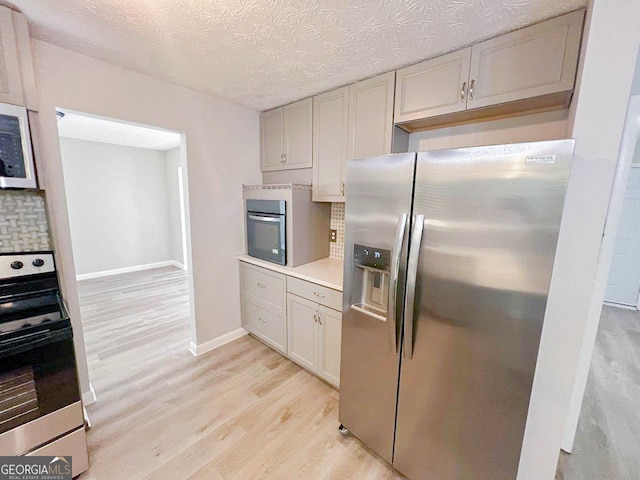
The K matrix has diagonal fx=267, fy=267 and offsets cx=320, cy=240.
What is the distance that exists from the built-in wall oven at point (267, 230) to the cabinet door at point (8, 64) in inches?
63.5

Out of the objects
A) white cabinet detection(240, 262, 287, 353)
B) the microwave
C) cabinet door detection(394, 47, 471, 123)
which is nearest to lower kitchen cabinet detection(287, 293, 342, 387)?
white cabinet detection(240, 262, 287, 353)

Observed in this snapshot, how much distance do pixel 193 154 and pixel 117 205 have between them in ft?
12.4

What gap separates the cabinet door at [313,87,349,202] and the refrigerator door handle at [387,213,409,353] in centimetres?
100

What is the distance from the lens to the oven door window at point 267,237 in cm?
242

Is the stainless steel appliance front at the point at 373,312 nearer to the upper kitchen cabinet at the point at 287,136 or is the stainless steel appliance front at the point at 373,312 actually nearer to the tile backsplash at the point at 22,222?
the upper kitchen cabinet at the point at 287,136

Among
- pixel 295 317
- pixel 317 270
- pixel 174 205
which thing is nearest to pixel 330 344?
pixel 295 317

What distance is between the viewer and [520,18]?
4.24 feet

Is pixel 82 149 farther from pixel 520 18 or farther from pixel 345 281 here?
pixel 520 18

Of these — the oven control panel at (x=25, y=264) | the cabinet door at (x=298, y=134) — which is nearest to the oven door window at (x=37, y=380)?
the oven control panel at (x=25, y=264)

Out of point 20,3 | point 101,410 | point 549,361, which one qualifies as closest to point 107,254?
point 101,410

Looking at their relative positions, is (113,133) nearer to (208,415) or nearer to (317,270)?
(317,270)

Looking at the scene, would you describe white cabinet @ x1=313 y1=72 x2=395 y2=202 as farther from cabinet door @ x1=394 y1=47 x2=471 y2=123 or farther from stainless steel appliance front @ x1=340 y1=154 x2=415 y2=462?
stainless steel appliance front @ x1=340 y1=154 x2=415 y2=462

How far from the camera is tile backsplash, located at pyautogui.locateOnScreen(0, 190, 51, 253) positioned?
1458 millimetres

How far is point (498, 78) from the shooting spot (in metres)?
1.45
